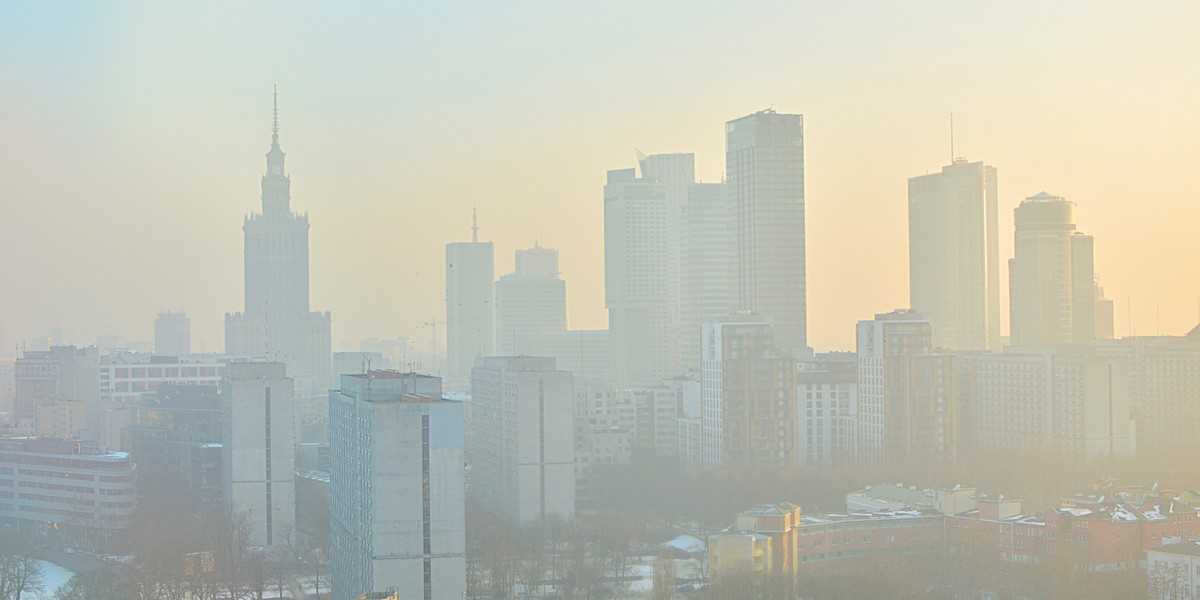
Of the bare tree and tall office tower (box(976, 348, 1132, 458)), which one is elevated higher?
tall office tower (box(976, 348, 1132, 458))

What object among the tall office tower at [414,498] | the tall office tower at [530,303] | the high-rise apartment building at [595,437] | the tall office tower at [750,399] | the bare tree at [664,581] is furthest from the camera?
the tall office tower at [530,303]

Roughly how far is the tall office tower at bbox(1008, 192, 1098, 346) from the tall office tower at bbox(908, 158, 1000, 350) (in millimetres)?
3972

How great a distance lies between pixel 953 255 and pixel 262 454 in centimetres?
3245

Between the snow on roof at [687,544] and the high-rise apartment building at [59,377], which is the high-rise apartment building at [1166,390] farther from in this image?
the high-rise apartment building at [59,377]

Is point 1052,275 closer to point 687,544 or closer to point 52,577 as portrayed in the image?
point 687,544

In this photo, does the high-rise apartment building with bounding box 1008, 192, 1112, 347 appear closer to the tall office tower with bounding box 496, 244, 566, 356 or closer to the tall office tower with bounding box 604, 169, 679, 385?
the tall office tower with bounding box 604, 169, 679, 385

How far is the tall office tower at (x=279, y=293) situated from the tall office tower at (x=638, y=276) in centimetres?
863

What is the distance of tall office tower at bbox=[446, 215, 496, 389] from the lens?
41.8 metres

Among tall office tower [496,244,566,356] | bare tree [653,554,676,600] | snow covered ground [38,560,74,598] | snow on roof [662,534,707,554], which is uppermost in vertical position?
tall office tower [496,244,566,356]

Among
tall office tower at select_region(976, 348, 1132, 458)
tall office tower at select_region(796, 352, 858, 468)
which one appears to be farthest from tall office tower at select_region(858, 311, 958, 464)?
tall office tower at select_region(976, 348, 1132, 458)

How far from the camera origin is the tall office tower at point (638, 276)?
4406 centimetres

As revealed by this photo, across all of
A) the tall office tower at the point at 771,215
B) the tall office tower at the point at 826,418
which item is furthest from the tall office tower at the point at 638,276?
Answer: the tall office tower at the point at 826,418

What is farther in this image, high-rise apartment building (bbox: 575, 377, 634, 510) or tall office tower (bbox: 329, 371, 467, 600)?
high-rise apartment building (bbox: 575, 377, 634, 510)

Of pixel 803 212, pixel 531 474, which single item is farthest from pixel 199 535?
pixel 803 212
